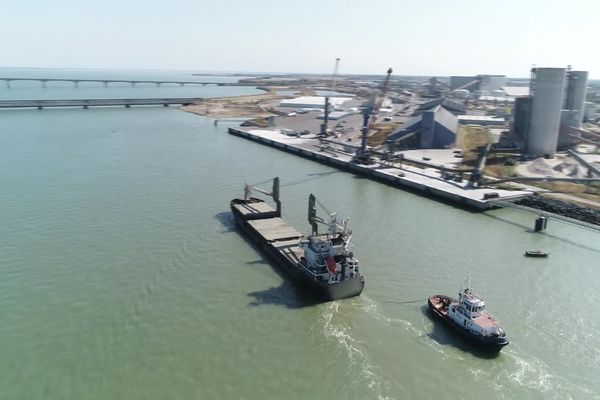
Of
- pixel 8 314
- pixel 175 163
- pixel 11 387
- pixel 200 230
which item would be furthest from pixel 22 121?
pixel 11 387

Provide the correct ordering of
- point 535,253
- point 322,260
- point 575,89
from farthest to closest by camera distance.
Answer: point 575,89, point 535,253, point 322,260

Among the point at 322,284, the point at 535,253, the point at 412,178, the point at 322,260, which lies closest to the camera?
the point at 322,284

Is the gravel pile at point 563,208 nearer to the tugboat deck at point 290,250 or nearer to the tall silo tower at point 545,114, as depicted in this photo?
the tall silo tower at point 545,114

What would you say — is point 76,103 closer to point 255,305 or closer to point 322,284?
point 255,305

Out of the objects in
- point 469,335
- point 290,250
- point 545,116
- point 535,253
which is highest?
point 545,116

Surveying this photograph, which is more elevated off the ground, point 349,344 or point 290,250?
point 290,250

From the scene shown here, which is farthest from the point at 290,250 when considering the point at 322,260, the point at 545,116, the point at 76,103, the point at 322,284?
the point at 76,103

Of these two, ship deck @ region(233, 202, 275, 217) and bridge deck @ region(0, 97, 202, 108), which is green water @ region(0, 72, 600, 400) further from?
bridge deck @ region(0, 97, 202, 108)
